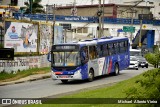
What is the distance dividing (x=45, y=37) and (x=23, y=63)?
26.4 feet

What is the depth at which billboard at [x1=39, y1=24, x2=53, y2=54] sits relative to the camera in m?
42.0

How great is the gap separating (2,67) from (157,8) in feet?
222

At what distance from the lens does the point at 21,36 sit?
37.7 metres

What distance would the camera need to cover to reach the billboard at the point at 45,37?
138 feet

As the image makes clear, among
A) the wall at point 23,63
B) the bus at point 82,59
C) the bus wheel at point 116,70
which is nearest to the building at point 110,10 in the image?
the wall at point 23,63

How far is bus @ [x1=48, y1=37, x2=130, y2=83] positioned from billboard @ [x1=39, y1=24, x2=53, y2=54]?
11.7 metres

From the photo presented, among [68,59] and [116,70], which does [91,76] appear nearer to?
[68,59]

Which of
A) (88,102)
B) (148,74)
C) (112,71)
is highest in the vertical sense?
(148,74)

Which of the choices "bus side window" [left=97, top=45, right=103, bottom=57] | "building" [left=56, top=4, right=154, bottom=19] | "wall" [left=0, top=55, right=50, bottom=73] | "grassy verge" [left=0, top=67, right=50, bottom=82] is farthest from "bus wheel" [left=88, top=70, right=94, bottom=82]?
"building" [left=56, top=4, right=154, bottom=19]

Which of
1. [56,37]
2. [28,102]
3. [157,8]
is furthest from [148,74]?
[157,8]

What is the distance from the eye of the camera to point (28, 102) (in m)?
15.1

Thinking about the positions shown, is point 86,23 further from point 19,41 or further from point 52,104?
point 52,104

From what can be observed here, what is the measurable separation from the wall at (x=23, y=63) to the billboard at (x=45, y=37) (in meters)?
1.72

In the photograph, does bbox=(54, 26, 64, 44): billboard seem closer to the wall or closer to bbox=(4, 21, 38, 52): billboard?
the wall
